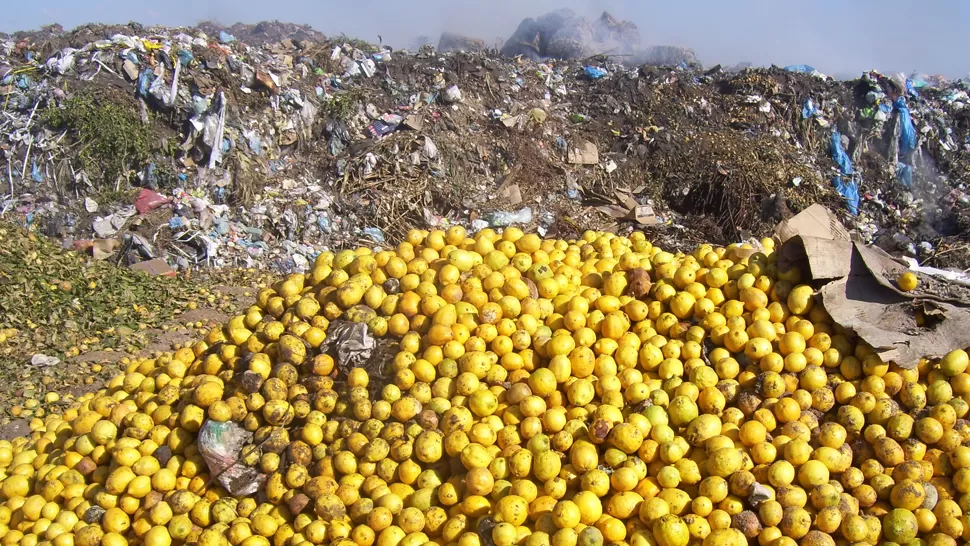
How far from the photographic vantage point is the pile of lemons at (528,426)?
267 cm

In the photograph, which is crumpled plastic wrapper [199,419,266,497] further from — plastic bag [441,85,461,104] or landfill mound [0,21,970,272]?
plastic bag [441,85,461,104]

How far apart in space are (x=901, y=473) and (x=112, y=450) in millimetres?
3994

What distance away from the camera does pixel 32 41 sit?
12523 mm

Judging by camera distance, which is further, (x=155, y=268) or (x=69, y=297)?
(x=155, y=268)

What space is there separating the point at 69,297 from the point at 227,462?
207 inches

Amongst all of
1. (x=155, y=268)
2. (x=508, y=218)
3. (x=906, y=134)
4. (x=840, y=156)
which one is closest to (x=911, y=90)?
(x=906, y=134)

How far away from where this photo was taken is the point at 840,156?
12.5 meters

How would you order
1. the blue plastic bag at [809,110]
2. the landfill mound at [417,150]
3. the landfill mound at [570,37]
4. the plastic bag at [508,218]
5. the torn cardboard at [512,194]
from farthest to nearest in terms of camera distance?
the landfill mound at [570,37], the blue plastic bag at [809,110], the torn cardboard at [512,194], the plastic bag at [508,218], the landfill mound at [417,150]

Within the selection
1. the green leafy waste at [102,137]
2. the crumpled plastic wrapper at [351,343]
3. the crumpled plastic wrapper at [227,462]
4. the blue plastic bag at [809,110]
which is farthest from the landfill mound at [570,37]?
the crumpled plastic wrapper at [227,462]

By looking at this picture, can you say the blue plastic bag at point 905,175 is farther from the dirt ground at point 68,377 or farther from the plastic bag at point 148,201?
the plastic bag at point 148,201

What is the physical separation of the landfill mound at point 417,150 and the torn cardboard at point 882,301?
23.3 feet

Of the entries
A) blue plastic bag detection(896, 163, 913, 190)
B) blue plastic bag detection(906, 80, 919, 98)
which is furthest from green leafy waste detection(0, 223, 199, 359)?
blue plastic bag detection(906, 80, 919, 98)

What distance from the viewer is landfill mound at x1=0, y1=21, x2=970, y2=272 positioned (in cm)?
976

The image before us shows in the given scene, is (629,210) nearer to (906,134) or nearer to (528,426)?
(906,134)
